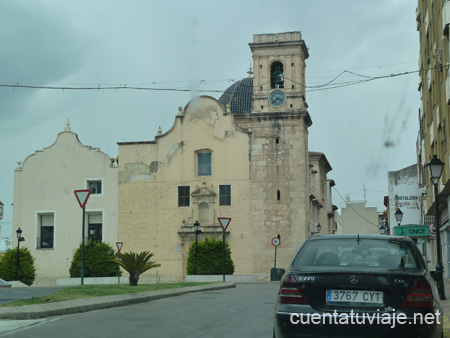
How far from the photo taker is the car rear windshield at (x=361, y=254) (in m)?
7.05

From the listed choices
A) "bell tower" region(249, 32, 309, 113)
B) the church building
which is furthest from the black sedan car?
"bell tower" region(249, 32, 309, 113)

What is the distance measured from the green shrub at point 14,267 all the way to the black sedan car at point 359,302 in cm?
4144

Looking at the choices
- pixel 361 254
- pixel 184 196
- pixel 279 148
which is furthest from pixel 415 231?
pixel 184 196

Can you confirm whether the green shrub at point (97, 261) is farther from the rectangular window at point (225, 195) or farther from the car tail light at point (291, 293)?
the car tail light at point (291, 293)

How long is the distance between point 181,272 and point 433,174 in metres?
34.2

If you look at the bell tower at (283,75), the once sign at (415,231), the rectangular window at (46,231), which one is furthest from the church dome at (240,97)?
the once sign at (415,231)

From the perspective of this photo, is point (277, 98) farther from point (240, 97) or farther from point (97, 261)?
point (97, 261)

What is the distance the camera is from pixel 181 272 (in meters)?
50.5

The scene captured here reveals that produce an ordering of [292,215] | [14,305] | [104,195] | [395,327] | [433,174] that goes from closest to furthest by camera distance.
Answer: [395,327] < [14,305] < [433,174] < [292,215] < [104,195]

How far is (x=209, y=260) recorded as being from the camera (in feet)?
149

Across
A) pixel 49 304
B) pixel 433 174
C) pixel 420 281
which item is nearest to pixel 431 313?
pixel 420 281

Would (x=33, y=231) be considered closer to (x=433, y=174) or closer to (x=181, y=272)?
(x=181, y=272)

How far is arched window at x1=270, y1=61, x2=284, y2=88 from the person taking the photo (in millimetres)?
51906

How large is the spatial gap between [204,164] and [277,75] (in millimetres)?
9258
